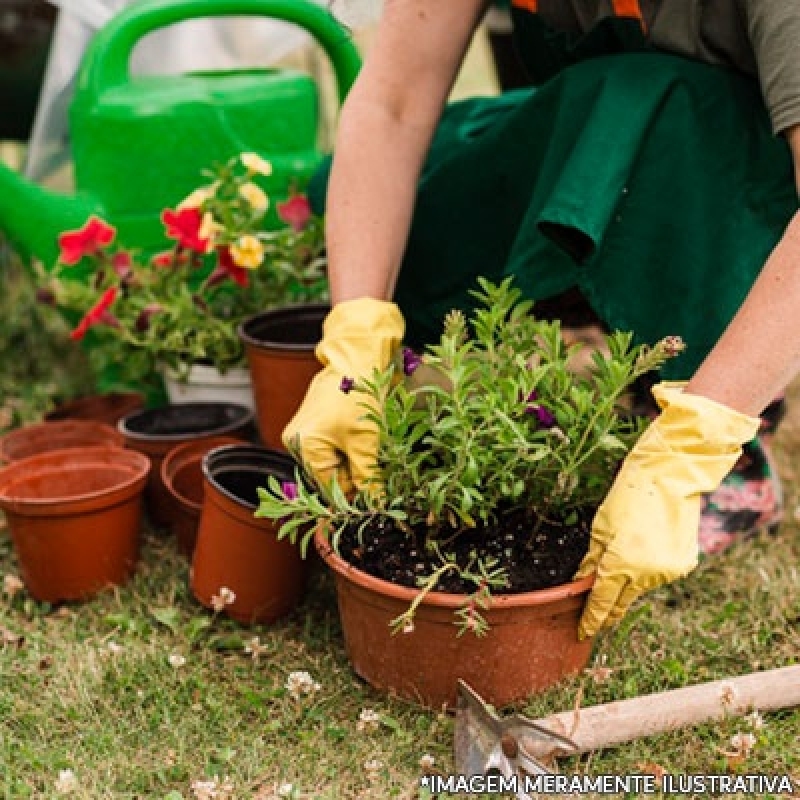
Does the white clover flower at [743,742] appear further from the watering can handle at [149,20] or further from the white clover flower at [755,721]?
the watering can handle at [149,20]

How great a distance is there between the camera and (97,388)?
8.35 ft

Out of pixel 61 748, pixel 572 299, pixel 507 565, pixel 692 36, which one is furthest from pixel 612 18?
pixel 61 748

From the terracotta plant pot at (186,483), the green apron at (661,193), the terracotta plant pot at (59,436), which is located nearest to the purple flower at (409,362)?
the green apron at (661,193)

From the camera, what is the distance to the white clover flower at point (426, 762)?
1461mm

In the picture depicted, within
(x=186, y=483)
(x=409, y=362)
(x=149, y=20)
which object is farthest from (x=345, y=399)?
(x=149, y=20)

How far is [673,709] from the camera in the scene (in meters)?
1.48

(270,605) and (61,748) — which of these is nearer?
(61,748)

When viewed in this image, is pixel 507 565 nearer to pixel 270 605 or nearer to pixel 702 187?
pixel 270 605

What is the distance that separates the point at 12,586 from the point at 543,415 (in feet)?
2.90

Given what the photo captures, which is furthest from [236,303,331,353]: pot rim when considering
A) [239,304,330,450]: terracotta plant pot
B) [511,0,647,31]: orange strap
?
[511,0,647,31]: orange strap

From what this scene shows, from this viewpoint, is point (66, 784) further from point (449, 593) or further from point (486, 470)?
point (486, 470)

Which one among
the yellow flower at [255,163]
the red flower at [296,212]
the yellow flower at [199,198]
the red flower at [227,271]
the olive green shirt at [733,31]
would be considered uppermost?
the olive green shirt at [733,31]

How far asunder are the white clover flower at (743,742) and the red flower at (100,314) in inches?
49.4

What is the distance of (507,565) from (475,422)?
18 cm
